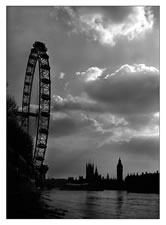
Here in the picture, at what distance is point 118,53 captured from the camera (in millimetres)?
7359

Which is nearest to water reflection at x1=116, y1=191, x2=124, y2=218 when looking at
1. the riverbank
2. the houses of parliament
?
the houses of parliament

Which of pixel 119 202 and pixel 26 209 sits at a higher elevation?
pixel 26 209

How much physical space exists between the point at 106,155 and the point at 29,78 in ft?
9.20

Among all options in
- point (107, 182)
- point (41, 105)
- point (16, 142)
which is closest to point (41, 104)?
point (41, 105)

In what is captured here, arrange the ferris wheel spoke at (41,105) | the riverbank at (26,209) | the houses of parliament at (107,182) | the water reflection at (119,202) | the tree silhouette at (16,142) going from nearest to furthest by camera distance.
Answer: the riverbank at (26,209) → the water reflection at (119,202) → the tree silhouette at (16,142) → the houses of parliament at (107,182) → the ferris wheel spoke at (41,105)

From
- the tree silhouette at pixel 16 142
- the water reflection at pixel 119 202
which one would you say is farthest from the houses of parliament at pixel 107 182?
the tree silhouette at pixel 16 142

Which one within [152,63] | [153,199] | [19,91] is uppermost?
[152,63]

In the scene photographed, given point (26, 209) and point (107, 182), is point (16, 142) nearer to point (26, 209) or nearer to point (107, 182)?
point (26, 209)

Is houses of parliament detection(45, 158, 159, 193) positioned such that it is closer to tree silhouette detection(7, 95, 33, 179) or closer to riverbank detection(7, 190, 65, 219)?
tree silhouette detection(7, 95, 33, 179)

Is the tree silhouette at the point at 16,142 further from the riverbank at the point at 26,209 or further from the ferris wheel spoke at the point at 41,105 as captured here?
the riverbank at the point at 26,209

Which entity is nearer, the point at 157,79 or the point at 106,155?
the point at 157,79
